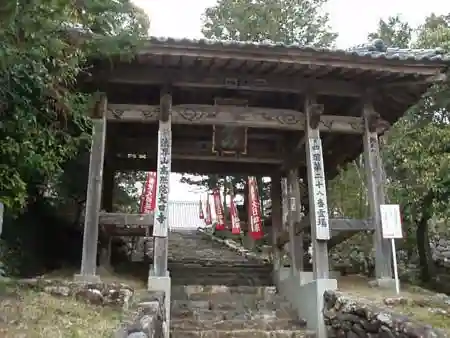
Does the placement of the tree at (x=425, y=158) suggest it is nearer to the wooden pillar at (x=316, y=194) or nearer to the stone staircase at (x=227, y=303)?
the wooden pillar at (x=316, y=194)

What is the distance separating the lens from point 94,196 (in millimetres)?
7562

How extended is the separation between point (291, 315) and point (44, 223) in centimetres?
564

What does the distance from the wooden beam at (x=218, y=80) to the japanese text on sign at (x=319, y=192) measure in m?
0.95

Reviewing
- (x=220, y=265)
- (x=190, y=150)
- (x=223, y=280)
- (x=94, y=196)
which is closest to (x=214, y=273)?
(x=223, y=280)

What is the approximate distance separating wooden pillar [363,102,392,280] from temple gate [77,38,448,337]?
0.05 feet

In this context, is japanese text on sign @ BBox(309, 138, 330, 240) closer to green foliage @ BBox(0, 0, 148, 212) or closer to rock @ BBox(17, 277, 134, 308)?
rock @ BBox(17, 277, 134, 308)

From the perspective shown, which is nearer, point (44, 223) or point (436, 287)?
point (44, 223)

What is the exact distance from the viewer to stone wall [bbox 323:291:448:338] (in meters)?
4.64

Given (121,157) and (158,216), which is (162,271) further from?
(121,157)

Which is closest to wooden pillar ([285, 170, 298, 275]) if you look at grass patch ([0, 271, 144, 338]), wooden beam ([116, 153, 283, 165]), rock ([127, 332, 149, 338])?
wooden beam ([116, 153, 283, 165])

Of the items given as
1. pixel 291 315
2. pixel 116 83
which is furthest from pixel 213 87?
pixel 291 315

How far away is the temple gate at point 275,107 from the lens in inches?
292

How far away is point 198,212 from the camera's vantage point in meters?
25.1

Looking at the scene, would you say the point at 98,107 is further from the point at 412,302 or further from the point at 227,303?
the point at 412,302
